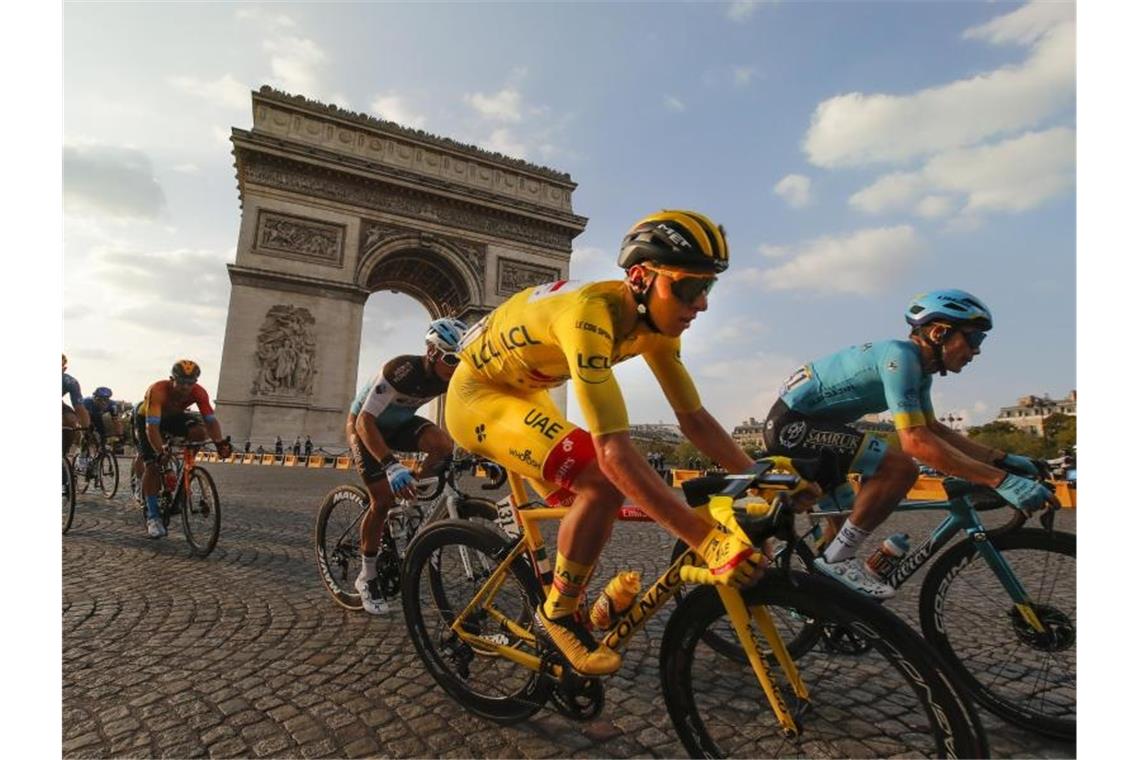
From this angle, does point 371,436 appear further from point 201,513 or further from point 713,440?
point 201,513

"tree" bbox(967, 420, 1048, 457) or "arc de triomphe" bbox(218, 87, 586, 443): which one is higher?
"arc de triomphe" bbox(218, 87, 586, 443)

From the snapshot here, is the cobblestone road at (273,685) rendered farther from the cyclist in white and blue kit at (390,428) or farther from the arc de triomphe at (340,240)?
the arc de triomphe at (340,240)

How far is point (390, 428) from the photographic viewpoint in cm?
379

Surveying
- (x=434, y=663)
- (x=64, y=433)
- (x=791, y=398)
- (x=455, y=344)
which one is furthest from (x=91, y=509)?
(x=791, y=398)

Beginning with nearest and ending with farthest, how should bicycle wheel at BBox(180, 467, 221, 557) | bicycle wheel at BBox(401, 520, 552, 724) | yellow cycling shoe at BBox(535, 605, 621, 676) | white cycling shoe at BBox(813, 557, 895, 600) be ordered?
yellow cycling shoe at BBox(535, 605, 621, 676) < bicycle wheel at BBox(401, 520, 552, 724) < white cycling shoe at BBox(813, 557, 895, 600) < bicycle wheel at BBox(180, 467, 221, 557)

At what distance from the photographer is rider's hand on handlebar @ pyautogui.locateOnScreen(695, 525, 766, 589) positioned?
1406mm

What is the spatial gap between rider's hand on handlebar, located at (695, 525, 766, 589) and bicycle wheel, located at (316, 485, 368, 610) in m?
2.61

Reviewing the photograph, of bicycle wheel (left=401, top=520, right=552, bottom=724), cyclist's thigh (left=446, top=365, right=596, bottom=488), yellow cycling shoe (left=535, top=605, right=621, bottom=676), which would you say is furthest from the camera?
bicycle wheel (left=401, top=520, right=552, bottom=724)

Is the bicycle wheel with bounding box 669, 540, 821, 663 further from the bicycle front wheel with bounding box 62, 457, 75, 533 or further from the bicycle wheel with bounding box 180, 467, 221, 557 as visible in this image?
the bicycle front wheel with bounding box 62, 457, 75, 533

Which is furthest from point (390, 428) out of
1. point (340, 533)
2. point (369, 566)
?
point (369, 566)

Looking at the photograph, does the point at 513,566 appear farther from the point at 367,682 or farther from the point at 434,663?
the point at 367,682

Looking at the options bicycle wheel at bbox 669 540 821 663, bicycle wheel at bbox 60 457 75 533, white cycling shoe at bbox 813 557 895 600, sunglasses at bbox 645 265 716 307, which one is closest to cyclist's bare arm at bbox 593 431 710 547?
bicycle wheel at bbox 669 540 821 663

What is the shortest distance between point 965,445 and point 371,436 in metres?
3.06

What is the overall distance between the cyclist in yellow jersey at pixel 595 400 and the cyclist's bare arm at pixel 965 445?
4.03 ft
